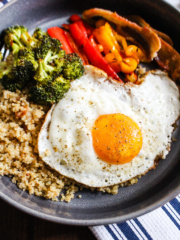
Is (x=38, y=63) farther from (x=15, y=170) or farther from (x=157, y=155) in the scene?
(x=157, y=155)

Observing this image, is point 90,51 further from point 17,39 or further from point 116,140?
point 116,140

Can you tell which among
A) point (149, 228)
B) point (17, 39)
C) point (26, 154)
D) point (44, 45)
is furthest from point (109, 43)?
point (149, 228)

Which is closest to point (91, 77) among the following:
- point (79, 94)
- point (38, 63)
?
point (79, 94)

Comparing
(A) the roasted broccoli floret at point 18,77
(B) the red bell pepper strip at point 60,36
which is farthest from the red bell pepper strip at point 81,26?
(A) the roasted broccoli floret at point 18,77

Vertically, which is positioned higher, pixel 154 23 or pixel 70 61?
pixel 154 23

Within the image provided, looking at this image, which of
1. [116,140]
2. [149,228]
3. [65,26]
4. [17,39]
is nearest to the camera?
[116,140]

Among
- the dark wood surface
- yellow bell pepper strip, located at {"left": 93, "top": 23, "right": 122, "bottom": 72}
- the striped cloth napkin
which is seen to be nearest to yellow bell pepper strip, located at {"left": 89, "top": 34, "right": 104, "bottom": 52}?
yellow bell pepper strip, located at {"left": 93, "top": 23, "right": 122, "bottom": 72}

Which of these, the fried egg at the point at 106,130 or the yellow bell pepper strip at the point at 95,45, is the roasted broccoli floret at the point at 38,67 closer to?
the fried egg at the point at 106,130
